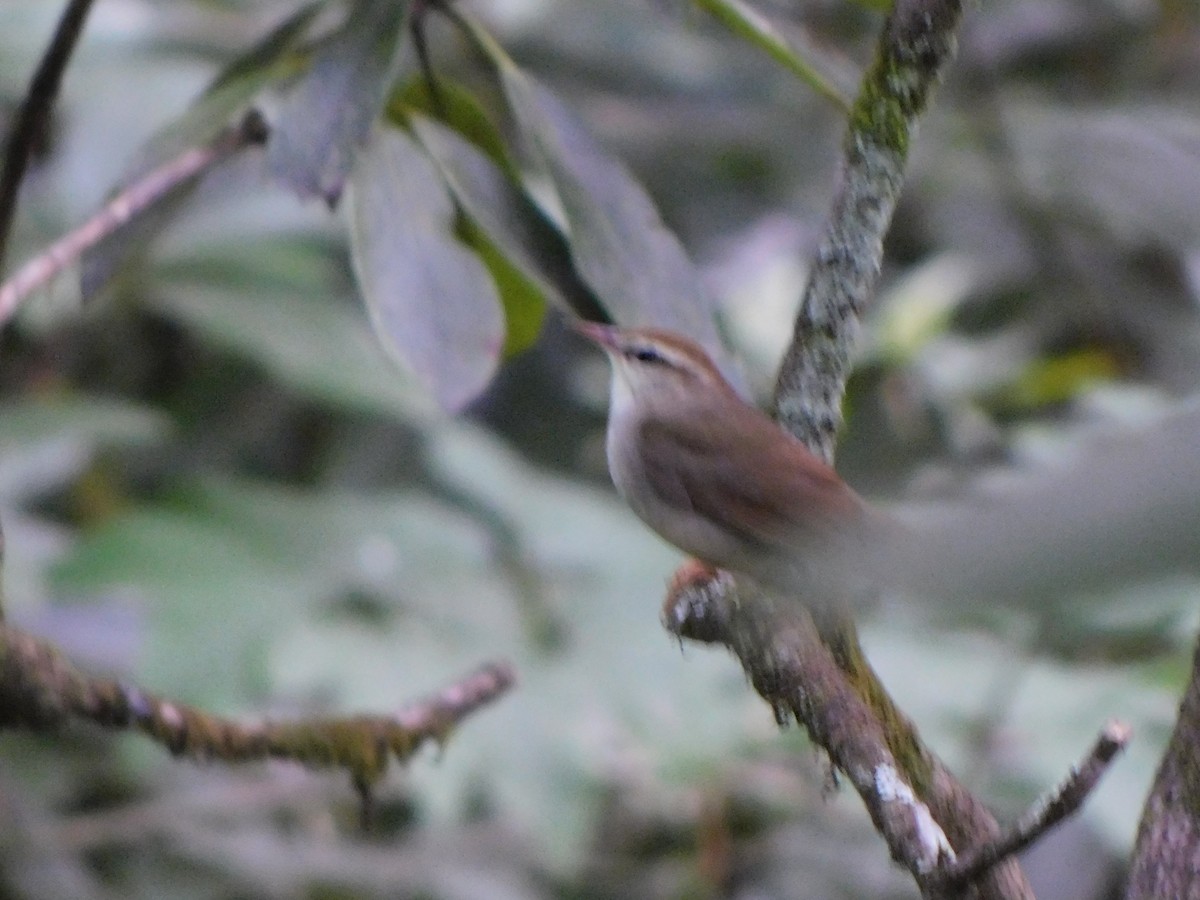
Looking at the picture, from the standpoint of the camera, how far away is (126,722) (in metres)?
1.86

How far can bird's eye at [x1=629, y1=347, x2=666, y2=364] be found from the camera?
254 cm

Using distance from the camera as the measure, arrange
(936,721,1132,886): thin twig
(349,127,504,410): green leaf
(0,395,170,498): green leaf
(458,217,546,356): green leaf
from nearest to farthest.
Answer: (936,721,1132,886): thin twig, (349,127,504,410): green leaf, (458,217,546,356): green leaf, (0,395,170,498): green leaf

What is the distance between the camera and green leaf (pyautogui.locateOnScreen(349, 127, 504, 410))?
61.7 inches

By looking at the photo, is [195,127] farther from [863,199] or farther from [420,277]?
[863,199]

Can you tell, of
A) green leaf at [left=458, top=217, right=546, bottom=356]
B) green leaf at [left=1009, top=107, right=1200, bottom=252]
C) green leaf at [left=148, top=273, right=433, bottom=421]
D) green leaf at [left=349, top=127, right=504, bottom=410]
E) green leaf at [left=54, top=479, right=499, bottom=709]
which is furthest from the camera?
green leaf at [left=148, top=273, right=433, bottom=421]

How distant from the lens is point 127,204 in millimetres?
1845

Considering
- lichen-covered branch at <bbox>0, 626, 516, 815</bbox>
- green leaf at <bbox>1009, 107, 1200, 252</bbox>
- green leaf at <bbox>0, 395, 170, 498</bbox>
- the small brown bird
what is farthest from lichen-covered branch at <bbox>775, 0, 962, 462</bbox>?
green leaf at <bbox>0, 395, 170, 498</bbox>

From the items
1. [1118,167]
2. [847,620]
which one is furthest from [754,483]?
[1118,167]

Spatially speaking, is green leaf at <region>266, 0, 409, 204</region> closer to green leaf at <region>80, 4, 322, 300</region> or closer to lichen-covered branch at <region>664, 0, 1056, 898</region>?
green leaf at <region>80, 4, 322, 300</region>

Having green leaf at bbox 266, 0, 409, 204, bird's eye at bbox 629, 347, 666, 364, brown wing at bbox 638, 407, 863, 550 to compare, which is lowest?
bird's eye at bbox 629, 347, 666, 364

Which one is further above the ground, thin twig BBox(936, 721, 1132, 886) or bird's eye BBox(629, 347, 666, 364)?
thin twig BBox(936, 721, 1132, 886)

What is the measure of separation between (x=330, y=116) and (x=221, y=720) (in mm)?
Result: 823

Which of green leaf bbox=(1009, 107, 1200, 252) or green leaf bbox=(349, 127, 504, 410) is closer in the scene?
green leaf bbox=(1009, 107, 1200, 252)

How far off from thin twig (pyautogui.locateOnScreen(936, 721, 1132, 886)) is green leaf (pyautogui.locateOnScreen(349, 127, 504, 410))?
2.38ft
